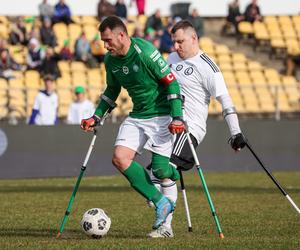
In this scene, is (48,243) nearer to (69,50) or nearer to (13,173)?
(13,173)

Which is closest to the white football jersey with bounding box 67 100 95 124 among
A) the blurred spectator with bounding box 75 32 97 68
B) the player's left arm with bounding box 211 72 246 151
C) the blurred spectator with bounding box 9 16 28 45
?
the blurred spectator with bounding box 75 32 97 68

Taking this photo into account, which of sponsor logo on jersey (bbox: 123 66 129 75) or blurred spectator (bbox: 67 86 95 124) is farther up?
sponsor logo on jersey (bbox: 123 66 129 75)

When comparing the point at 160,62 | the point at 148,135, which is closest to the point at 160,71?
the point at 160,62

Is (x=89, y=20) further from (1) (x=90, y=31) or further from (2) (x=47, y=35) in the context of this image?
(2) (x=47, y=35)

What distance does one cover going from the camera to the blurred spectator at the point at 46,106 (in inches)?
883

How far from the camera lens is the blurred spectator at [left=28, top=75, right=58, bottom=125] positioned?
73.6ft

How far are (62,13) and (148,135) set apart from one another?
770 inches

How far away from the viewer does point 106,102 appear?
11883 millimetres

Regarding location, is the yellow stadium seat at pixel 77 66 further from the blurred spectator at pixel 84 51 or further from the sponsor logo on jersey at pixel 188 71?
the sponsor logo on jersey at pixel 188 71

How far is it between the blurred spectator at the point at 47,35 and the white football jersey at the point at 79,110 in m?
5.65

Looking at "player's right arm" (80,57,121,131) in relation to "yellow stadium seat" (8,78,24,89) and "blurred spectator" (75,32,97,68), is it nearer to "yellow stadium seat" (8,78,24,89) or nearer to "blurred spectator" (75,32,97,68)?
"yellow stadium seat" (8,78,24,89)

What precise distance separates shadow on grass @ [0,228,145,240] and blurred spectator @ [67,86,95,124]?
1080 centimetres

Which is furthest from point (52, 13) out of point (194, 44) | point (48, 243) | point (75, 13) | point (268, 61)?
point (48, 243)

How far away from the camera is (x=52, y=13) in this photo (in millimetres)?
30375
